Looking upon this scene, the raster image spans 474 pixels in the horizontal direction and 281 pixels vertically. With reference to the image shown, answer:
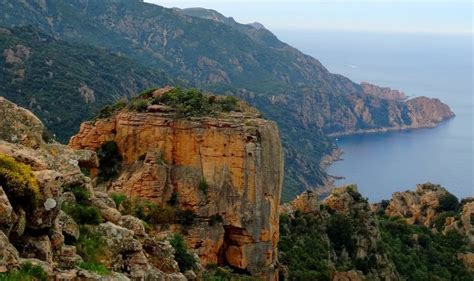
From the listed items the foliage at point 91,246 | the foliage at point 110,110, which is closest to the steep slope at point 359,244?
the foliage at point 110,110

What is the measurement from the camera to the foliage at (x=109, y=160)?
25.4m

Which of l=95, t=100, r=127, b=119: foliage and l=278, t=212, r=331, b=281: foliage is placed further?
l=278, t=212, r=331, b=281: foliage

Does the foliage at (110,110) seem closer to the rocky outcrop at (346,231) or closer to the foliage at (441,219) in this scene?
the rocky outcrop at (346,231)

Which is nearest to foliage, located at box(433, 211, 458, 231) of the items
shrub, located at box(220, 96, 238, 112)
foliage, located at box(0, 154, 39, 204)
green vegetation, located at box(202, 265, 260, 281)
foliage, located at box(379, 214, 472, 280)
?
foliage, located at box(379, 214, 472, 280)

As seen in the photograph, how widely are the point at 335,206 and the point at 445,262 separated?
29.4ft

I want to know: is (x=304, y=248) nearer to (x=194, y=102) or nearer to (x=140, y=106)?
(x=194, y=102)

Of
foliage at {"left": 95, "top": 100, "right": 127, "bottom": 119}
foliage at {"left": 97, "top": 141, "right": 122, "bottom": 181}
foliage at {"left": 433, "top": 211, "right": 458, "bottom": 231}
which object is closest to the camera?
foliage at {"left": 97, "top": 141, "right": 122, "bottom": 181}

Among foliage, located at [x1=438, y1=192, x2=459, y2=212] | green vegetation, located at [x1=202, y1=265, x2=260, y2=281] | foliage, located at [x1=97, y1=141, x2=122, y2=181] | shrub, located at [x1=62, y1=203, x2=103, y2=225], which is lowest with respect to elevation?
foliage, located at [x1=438, y1=192, x2=459, y2=212]

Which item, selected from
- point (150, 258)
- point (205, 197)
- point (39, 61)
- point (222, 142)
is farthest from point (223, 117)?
point (39, 61)

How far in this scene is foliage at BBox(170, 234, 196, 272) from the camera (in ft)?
51.3

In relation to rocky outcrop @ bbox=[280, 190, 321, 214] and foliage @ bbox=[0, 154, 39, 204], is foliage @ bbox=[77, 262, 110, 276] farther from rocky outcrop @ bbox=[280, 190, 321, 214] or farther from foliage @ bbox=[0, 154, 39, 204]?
rocky outcrop @ bbox=[280, 190, 321, 214]

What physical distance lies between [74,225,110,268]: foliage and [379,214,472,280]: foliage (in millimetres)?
27570

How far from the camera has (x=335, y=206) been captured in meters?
37.6

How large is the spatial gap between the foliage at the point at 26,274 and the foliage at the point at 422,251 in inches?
1198
